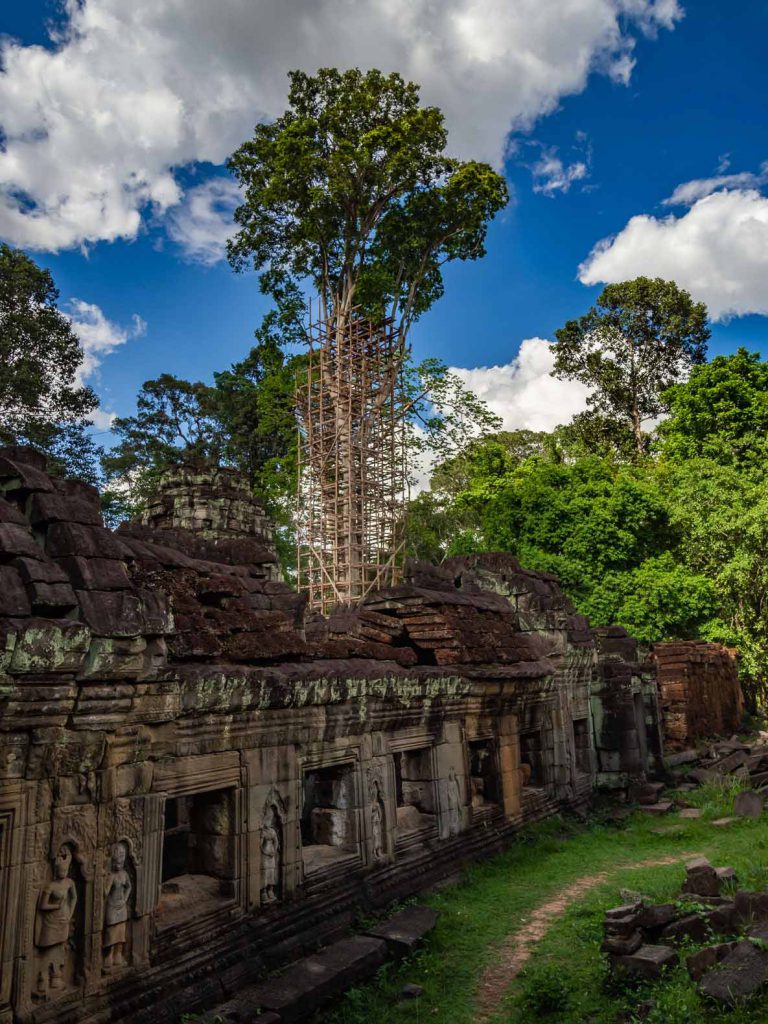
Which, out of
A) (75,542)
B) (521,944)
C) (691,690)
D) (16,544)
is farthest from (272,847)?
(691,690)

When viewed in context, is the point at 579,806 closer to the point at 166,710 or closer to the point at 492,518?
the point at 166,710

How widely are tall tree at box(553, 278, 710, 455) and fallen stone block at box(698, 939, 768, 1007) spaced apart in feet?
104

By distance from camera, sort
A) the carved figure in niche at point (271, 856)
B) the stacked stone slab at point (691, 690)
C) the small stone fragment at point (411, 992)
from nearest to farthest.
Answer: the small stone fragment at point (411, 992) < the carved figure in niche at point (271, 856) < the stacked stone slab at point (691, 690)

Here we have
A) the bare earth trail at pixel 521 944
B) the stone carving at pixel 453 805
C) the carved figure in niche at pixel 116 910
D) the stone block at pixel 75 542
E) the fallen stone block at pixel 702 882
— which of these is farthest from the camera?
the stone carving at pixel 453 805

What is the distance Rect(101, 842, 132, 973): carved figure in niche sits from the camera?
509cm

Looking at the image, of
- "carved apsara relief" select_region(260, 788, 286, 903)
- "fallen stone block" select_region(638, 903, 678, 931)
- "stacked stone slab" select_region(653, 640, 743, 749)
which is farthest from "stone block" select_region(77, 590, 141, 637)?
"stacked stone slab" select_region(653, 640, 743, 749)

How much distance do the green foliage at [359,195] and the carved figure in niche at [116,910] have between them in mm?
24118

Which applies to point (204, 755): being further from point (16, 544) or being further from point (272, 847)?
point (16, 544)

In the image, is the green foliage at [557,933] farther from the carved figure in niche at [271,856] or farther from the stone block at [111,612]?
the stone block at [111,612]

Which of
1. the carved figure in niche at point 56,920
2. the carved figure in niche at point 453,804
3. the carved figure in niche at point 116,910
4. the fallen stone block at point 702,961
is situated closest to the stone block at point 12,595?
the carved figure in niche at point 56,920

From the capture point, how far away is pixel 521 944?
7516 mm

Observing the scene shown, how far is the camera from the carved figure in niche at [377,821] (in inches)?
320

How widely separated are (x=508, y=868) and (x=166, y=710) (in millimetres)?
5981

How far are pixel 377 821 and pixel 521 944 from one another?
177 cm
